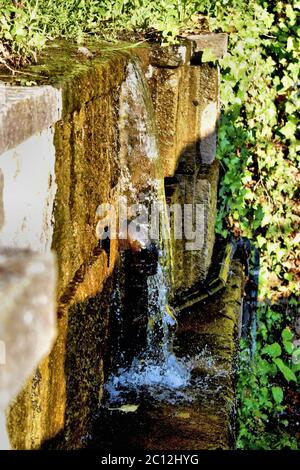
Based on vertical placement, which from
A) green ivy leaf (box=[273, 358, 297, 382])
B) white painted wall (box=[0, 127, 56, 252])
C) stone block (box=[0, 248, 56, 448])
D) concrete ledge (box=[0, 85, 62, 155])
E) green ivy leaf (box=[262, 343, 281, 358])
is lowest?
green ivy leaf (box=[273, 358, 297, 382])

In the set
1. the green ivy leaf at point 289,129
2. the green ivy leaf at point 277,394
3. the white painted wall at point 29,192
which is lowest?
the green ivy leaf at point 277,394

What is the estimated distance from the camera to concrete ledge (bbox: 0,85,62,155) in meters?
1.19

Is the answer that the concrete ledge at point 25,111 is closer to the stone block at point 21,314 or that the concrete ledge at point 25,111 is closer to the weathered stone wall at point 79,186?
the weathered stone wall at point 79,186

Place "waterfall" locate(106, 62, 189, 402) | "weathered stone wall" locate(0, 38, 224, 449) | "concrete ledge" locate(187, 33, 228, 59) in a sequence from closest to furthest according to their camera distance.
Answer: "weathered stone wall" locate(0, 38, 224, 449) → "waterfall" locate(106, 62, 189, 402) → "concrete ledge" locate(187, 33, 228, 59)

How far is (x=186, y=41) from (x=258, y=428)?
3.22m

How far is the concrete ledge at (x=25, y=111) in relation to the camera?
1.19 metres

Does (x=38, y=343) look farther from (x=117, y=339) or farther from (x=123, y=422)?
(x=117, y=339)

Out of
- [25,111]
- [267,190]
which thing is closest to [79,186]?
[25,111]

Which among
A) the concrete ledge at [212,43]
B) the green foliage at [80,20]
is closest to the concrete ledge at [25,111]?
the green foliage at [80,20]

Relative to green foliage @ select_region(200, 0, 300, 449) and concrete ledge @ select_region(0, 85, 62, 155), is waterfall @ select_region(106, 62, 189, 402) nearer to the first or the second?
concrete ledge @ select_region(0, 85, 62, 155)

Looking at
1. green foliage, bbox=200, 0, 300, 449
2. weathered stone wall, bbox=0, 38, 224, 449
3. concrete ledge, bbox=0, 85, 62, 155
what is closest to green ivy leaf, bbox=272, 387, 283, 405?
green foliage, bbox=200, 0, 300, 449

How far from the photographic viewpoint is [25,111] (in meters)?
1.32

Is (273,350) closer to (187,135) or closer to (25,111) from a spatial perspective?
(187,135)
